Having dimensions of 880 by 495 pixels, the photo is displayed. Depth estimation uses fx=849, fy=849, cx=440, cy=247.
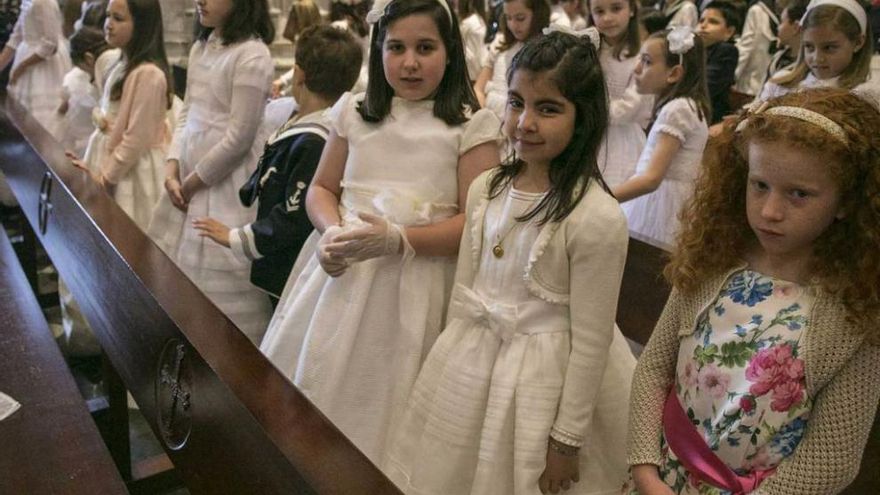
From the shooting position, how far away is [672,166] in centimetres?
329

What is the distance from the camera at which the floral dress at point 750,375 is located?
1400 millimetres

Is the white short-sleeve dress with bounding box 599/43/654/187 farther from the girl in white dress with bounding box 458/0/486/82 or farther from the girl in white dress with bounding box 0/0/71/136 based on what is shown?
the girl in white dress with bounding box 0/0/71/136

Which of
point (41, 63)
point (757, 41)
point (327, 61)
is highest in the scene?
point (327, 61)

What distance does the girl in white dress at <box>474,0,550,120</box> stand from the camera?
4207mm

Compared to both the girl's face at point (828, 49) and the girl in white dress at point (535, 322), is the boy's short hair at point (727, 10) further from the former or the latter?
the girl in white dress at point (535, 322)

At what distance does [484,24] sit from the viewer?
6.27 m

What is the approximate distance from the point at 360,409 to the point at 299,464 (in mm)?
768

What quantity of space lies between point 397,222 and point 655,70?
5.68ft

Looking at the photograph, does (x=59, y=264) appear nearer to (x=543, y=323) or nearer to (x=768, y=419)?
(x=543, y=323)

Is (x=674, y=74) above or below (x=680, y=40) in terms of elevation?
below

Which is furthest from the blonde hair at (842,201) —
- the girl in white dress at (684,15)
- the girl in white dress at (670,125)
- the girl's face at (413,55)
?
the girl in white dress at (684,15)

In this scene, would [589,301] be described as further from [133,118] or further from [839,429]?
[133,118]

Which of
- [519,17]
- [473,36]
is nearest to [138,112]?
[519,17]

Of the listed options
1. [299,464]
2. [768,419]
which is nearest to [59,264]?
[299,464]
